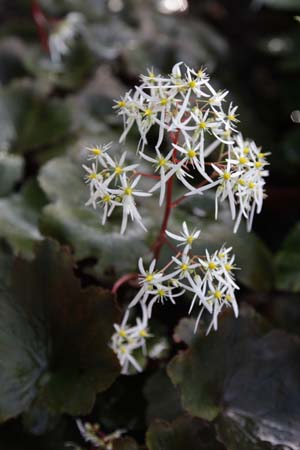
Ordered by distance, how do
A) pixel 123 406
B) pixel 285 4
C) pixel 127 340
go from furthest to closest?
pixel 285 4
pixel 123 406
pixel 127 340

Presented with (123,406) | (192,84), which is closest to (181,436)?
(123,406)

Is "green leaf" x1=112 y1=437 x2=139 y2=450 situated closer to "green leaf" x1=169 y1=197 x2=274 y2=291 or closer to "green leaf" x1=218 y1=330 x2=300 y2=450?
"green leaf" x1=218 y1=330 x2=300 y2=450

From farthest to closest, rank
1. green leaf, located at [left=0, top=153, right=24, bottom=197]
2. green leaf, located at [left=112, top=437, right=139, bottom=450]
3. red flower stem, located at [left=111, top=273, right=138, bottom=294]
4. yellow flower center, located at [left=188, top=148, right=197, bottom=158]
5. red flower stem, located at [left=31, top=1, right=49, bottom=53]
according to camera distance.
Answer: red flower stem, located at [left=31, top=1, right=49, bottom=53] < green leaf, located at [left=0, top=153, right=24, bottom=197] < red flower stem, located at [left=111, top=273, right=138, bottom=294] < green leaf, located at [left=112, top=437, right=139, bottom=450] < yellow flower center, located at [left=188, top=148, right=197, bottom=158]

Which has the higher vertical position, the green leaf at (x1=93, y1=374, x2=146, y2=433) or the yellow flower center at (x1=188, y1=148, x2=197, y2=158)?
the yellow flower center at (x1=188, y1=148, x2=197, y2=158)

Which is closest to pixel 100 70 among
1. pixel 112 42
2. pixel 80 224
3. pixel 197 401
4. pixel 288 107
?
pixel 112 42

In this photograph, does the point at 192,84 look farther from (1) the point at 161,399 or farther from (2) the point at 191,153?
(1) the point at 161,399

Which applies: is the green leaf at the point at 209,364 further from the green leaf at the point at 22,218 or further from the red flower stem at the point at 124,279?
the green leaf at the point at 22,218

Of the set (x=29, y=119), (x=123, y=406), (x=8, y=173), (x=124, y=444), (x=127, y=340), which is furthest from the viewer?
(x=29, y=119)

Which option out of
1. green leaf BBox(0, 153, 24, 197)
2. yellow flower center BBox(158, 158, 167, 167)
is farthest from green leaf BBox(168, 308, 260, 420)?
green leaf BBox(0, 153, 24, 197)
